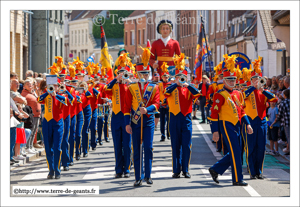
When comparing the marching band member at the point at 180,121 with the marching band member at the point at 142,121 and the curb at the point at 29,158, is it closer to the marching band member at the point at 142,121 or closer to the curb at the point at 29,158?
the marching band member at the point at 142,121

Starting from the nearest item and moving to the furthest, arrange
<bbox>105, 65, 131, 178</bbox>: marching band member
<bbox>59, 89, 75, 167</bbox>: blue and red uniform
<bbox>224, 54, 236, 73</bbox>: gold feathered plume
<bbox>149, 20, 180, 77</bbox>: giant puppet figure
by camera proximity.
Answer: <bbox>224, 54, 236, 73</bbox>: gold feathered plume
<bbox>105, 65, 131, 178</bbox>: marching band member
<bbox>59, 89, 75, 167</bbox>: blue and red uniform
<bbox>149, 20, 180, 77</bbox>: giant puppet figure

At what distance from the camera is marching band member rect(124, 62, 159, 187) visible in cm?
1064

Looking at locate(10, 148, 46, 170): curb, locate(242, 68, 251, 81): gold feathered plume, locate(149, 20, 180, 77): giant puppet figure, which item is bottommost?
locate(10, 148, 46, 170): curb

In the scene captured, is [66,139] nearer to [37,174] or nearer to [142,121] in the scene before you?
[37,174]

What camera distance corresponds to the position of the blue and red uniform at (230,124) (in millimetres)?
10656

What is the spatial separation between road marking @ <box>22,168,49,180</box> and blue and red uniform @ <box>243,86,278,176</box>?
402 centimetres

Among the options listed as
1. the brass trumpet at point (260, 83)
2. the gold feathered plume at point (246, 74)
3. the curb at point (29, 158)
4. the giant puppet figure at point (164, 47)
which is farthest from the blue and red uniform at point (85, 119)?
the brass trumpet at point (260, 83)

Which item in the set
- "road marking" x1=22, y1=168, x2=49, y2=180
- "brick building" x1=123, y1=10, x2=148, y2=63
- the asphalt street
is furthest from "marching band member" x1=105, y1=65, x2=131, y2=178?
"brick building" x1=123, y1=10, x2=148, y2=63

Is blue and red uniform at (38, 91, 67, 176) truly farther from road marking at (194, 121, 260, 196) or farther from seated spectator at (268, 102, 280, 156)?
seated spectator at (268, 102, 280, 156)

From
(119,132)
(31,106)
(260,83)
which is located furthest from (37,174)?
(260,83)

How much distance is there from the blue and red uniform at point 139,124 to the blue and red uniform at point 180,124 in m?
1.00

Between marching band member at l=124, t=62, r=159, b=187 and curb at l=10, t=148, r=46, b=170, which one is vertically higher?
marching band member at l=124, t=62, r=159, b=187
